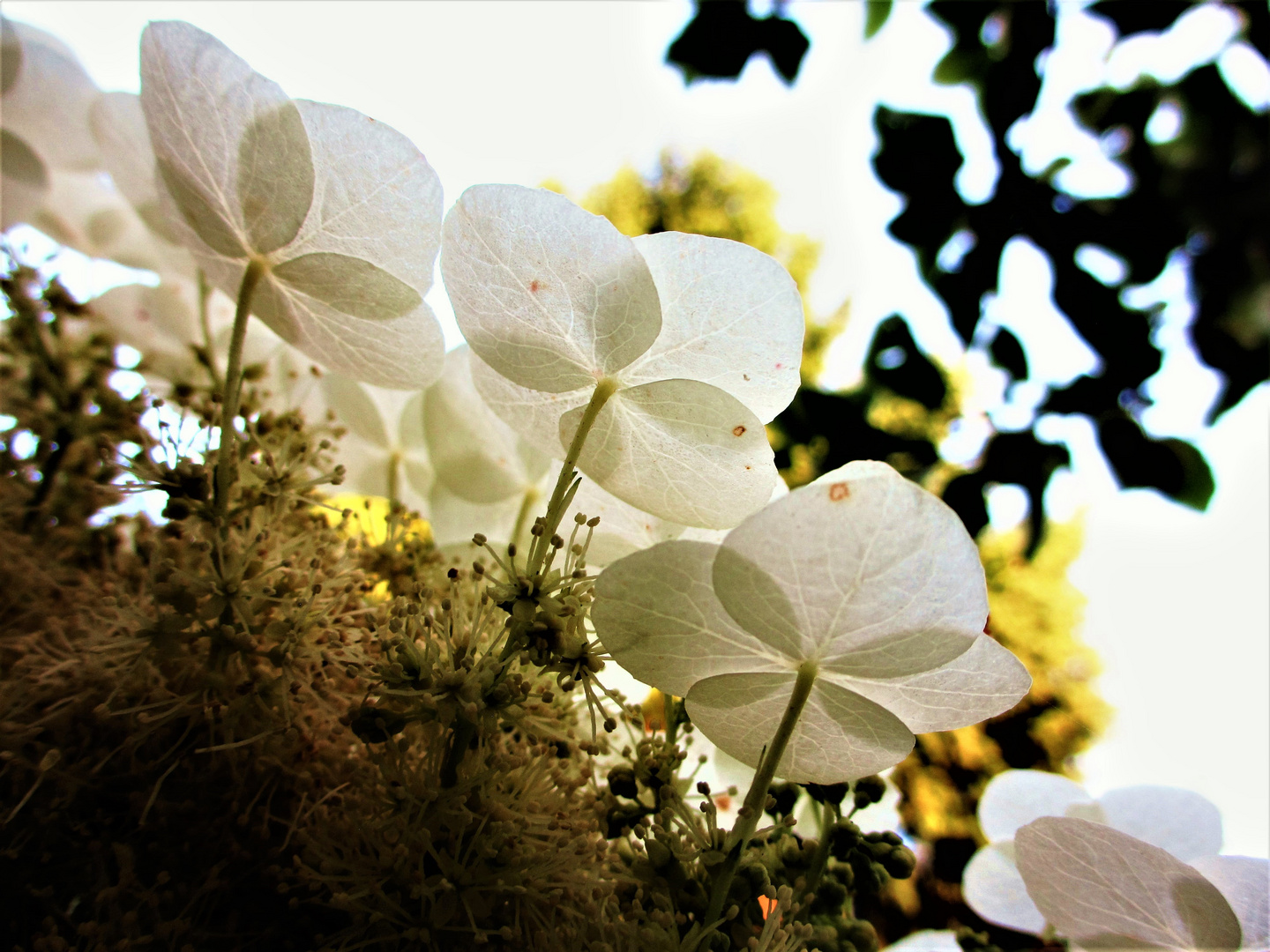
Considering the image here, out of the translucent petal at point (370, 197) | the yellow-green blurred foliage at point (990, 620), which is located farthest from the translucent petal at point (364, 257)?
the yellow-green blurred foliage at point (990, 620)

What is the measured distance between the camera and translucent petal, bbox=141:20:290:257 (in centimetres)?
35

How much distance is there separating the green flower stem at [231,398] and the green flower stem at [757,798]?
0.27m

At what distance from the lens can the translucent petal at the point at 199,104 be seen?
351 millimetres

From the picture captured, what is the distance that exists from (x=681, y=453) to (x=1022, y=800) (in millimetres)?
329

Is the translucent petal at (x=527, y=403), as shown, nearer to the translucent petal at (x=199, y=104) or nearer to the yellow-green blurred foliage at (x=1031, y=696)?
the translucent petal at (x=199, y=104)

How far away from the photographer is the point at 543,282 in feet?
1.13

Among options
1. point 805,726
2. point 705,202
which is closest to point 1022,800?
point 805,726

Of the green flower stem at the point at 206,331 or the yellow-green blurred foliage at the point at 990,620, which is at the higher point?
the yellow-green blurred foliage at the point at 990,620

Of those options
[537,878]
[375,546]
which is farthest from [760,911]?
[375,546]

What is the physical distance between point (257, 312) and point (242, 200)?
0.23 feet

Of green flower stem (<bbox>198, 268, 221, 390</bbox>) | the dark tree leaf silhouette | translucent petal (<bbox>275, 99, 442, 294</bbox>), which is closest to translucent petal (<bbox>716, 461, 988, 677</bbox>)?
translucent petal (<bbox>275, 99, 442, 294</bbox>)

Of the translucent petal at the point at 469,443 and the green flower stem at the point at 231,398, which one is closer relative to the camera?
the green flower stem at the point at 231,398

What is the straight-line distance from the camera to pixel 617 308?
343 mm

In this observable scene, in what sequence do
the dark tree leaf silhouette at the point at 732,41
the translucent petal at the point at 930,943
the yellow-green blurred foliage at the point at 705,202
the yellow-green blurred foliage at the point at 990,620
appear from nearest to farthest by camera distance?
the translucent petal at the point at 930,943 → the dark tree leaf silhouette at the point at 732,41 → the yellow-green blurred foliage at the point at 990,620 → the yellow-green blurred foliage at the point at 705,202
